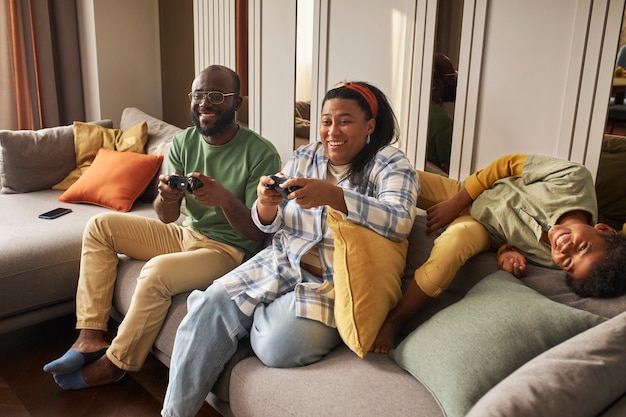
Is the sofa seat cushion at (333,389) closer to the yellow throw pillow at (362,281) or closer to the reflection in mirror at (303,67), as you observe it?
the yellow throw pillow at (362,281)

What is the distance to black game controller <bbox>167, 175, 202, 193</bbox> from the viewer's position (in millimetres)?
1898

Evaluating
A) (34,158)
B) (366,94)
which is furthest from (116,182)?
(366,94)

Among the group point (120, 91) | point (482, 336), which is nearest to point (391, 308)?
point (482, 336)

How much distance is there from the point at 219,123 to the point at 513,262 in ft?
3.82

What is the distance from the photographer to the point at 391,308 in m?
1.71

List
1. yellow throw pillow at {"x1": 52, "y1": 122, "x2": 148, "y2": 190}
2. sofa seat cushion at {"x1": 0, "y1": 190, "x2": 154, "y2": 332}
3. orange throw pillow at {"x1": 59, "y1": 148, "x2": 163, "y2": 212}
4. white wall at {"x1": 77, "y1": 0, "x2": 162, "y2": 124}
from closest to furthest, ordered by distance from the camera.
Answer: sofa seat cushion at {"x1": 0, "y1": 190, "x2": 154, "y2": 332} → orange throw pillow at {"x1": 59, "y1": 148, "x2": 163, "y2": 212} → yellow throw pillow at {"x1": 52, "y1": 122, "x2": 148, "y2": 190} → white wall at {"x1": 77, "y1": 0, "x2": 162, "y2": 124}

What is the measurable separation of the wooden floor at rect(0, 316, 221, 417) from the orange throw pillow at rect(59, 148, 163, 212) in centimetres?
80

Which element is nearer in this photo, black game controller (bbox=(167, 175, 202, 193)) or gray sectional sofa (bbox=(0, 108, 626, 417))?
gray sectional sofa (bbox=(0, 108, 626, 417))

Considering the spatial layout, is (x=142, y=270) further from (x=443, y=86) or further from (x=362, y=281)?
(x=443, y=86)

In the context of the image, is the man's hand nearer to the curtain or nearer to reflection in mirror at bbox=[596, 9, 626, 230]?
reflection in mirror at bbox=[596, 9, 626, 230]

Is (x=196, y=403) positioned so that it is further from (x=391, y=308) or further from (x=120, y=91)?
(x=120, y=91)

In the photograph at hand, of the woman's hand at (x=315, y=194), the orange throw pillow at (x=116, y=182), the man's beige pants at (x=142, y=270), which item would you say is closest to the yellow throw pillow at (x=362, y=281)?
the woman's hand at (x=315, y=194)

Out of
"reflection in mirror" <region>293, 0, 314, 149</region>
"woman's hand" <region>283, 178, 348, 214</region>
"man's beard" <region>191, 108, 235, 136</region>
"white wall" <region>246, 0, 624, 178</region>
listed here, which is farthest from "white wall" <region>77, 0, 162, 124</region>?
"woman's hand" <region>283, 178, 348, 214</region>

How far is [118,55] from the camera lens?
13.4 feet
